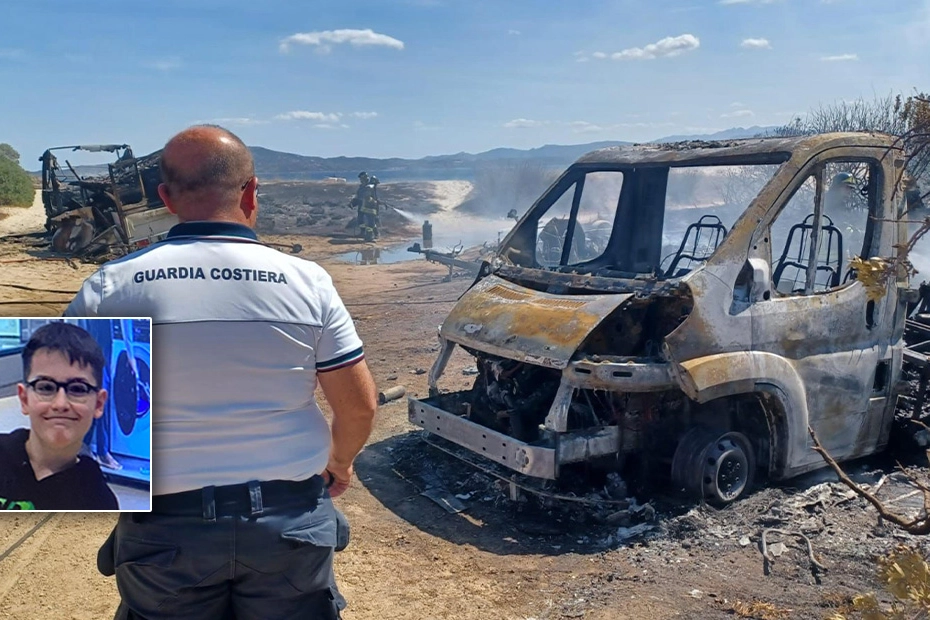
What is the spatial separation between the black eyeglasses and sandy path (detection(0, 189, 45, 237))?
23.4 m

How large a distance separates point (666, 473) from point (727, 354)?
1050 mm

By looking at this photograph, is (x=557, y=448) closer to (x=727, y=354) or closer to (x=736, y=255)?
(x=727, y=354)

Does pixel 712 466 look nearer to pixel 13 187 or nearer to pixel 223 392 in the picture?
pixel 223 392

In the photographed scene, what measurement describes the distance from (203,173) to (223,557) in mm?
1011

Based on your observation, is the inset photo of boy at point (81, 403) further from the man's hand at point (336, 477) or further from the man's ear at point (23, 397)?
the man's hand at point (336, 477)

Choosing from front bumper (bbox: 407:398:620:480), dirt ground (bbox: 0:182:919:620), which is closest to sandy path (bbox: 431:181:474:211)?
dirt ground (bbox: 0:182:919:620)

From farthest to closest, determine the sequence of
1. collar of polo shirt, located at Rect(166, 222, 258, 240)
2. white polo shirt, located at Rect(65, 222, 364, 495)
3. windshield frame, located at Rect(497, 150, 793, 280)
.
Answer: windshield frame, located at Rect(497, 150, 793, 280) → collar of polo shirt, located at Rect(166, 222, 258, 240) → white polo shirt, located at Rect(65, 222, 364, 495)

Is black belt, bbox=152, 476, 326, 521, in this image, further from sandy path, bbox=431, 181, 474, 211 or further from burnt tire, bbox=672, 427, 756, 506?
sandy path, bbox=431, 181, 474, 211

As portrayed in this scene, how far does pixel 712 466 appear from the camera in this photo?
4.93m

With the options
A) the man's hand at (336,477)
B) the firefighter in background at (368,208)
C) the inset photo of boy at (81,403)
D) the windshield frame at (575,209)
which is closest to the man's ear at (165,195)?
the inset photo of boy at (81,403)

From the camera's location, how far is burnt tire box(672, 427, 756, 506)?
4.92m

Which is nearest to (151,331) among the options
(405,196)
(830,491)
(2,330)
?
(2,330)

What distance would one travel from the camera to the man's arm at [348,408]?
7.43ft

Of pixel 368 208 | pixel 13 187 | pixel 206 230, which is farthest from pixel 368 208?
pixel 206 230
